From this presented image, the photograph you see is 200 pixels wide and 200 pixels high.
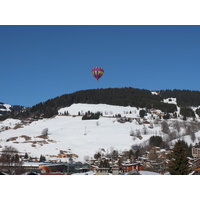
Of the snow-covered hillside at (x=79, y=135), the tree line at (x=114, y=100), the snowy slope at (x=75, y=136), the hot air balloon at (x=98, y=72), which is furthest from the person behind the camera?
the tree line at (x=114, y=100)

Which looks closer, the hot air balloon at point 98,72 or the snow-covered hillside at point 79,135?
the hot air balloon at point 98,72

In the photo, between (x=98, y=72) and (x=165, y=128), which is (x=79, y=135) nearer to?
(x=165, y=128)

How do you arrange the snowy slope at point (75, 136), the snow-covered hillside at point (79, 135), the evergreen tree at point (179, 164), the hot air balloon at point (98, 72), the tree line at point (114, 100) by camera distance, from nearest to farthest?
1. the evergreen tree at point (179, 164)
2. the hot air balloon at point (98, 72)
3. the snow-covered hillside at point (79, 135)
4. the snowy slope at point (75, 136)
5. the tree line at point (114, 100)

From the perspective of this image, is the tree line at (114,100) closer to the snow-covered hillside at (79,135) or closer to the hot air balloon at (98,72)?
the snow-covered hillside at (79,135)

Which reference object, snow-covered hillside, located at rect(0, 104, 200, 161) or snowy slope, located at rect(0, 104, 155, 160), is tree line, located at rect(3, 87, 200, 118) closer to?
snow-covered hillside, located at rect(0, 104, 200, 161)

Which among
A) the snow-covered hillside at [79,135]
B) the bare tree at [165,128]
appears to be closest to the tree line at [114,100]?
the snow-covered hillside at [79,135]

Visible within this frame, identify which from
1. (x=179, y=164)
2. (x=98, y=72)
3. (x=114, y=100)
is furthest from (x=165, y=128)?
(x=179, y=164)

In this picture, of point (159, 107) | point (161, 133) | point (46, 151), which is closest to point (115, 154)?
point (46, 151)

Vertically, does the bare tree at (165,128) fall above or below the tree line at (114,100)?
below

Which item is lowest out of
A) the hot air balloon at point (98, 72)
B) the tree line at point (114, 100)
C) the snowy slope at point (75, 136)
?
the snowy slope at point (75, 136)
